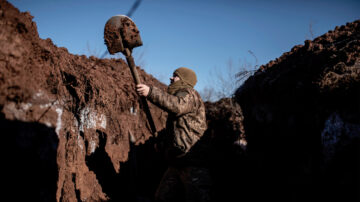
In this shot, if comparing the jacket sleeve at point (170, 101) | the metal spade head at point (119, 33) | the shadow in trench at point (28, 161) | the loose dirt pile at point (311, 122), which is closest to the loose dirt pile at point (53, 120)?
the shadow in trench at point (28, 161)

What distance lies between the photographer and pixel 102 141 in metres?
4.03

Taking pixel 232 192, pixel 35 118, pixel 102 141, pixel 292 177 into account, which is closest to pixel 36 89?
pixel 35 118

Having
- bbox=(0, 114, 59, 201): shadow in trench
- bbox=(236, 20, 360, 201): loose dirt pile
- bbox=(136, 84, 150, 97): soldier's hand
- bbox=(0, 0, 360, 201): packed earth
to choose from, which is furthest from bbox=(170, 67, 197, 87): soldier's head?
bbox=(0, 114, 59, 201): shadow in trench

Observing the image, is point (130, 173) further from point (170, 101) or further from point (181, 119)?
point (170, 101)

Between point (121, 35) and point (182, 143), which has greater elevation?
point (121, 35)

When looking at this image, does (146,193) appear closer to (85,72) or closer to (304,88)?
(85,72)

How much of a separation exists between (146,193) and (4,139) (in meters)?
3.73

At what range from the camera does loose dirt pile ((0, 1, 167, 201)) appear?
81.4 inches

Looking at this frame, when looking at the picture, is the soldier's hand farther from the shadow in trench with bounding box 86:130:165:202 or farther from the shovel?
the shadow in trench with bounding box 86:130:165:202

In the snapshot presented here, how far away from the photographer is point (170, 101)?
2549mm

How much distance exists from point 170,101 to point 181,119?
0.35m

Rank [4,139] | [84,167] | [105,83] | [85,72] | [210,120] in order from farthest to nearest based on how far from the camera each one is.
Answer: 1. [210,120]
2. [105,83]
3. [85,72]
4. [84,167]
5. [4,139]

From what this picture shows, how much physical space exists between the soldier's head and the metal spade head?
34.7 inches

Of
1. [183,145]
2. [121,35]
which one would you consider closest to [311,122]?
[183,145]
